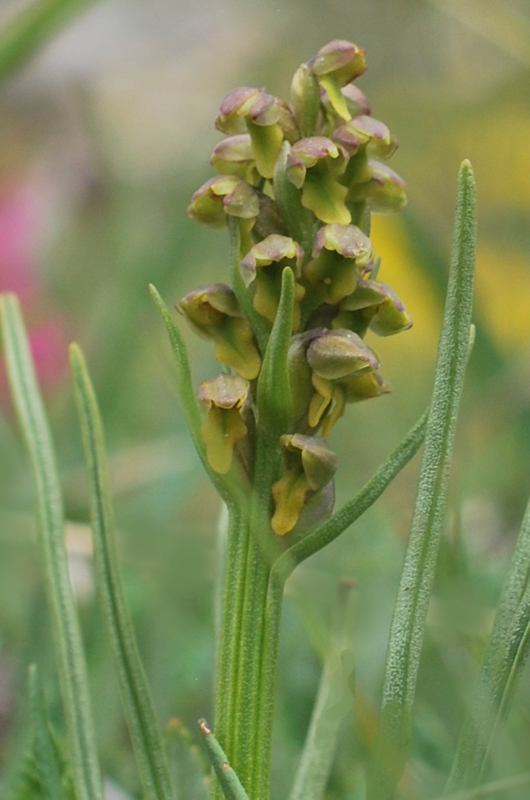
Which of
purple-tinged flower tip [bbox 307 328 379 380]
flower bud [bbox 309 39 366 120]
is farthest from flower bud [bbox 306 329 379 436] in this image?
flower bud [bbox 309 39 366 120]

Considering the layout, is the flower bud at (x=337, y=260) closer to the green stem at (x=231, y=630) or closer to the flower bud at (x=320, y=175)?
the flower bud at (x=320, y=175)

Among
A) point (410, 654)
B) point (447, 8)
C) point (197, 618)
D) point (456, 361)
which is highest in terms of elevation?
point (447, 8)

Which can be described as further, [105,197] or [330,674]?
[105,197]

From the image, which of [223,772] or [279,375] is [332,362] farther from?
[223,772]

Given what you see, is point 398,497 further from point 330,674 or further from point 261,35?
point 261,35

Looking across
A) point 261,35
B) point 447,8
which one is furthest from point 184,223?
point 261,35

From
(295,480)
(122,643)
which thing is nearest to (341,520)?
(295,480)
